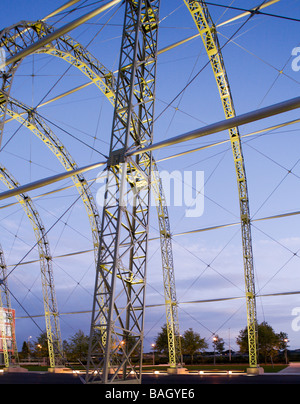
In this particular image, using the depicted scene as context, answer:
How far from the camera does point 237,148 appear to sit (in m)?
26.4

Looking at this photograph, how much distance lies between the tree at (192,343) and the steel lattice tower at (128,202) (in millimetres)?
43452

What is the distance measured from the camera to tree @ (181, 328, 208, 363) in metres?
55.2

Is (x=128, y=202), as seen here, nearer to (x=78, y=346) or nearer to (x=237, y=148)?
(x=237, y=148)

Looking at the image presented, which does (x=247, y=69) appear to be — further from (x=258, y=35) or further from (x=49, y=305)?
(x=49, y=305)

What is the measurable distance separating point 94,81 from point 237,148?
10.0m

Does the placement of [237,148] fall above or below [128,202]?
above

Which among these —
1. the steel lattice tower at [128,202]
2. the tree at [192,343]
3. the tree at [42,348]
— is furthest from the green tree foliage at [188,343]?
the steel lattice tower at [128,202]

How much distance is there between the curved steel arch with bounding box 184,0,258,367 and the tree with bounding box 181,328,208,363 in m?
30.7

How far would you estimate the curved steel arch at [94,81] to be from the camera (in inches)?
637

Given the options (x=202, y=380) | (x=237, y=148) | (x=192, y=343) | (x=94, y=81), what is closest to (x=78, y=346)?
(x=192, y=343)

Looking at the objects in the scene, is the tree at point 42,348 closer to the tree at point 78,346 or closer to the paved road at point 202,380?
the tree at point 78,346

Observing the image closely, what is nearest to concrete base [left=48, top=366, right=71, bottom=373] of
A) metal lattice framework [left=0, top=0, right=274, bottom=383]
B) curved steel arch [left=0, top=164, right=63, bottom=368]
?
curved steel arch [left=0, top=164, right=63, bottom=368]

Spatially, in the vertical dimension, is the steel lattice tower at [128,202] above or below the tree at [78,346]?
above
